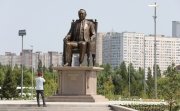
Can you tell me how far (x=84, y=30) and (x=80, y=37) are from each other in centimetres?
35

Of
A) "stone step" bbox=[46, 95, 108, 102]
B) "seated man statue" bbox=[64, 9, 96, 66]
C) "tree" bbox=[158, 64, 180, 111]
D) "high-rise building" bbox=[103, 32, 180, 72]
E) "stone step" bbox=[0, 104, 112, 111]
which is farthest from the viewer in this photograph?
"high-rise building" bbox=[103, 32, 180, 72]

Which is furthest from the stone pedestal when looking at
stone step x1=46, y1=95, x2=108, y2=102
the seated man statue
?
the seated man statue

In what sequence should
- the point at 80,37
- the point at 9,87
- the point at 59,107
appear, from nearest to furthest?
the point at 59,107
the point at 80,37
the point at 9,87

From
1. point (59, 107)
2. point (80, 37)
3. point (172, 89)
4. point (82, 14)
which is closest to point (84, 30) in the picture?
point (80, 37)

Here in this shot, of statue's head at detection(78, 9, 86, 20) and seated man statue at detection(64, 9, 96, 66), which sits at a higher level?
statue's head at detection(78, 9, 86, 20)

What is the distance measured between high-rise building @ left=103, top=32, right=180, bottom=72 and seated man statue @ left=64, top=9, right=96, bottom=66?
75.8 meters

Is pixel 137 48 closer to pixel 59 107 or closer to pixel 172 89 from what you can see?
pixel 59 107

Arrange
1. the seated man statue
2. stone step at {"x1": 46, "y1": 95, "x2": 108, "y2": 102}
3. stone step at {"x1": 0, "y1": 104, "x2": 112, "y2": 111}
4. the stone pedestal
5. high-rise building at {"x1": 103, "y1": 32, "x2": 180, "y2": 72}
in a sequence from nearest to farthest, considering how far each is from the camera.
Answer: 1. stone step at {"x1": 0, "y1": 104, "x2": 112, "y2": 111}
2. stone step at {"x1": 46, "y1": 95, "x2": 108, "y2": 102}
3. the stone pedestal
4. the seated man statue
5. high-rise building at {"x1": 103, "y1": 32, "x2": 180, "y2": 72}

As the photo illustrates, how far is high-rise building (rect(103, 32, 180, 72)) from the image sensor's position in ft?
342

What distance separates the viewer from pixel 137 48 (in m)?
108

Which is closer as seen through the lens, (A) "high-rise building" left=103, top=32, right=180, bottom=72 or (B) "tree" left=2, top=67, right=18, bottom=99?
(B) "tree" left=2, top=67, right=18, bottom=99

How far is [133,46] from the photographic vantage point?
355 feet

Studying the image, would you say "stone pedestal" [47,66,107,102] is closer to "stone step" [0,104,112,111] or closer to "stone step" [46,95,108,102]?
"stone step" [46,95,108,102]

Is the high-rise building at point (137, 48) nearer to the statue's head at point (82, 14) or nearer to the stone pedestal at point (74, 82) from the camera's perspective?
the statue's head at point (82, 14)
